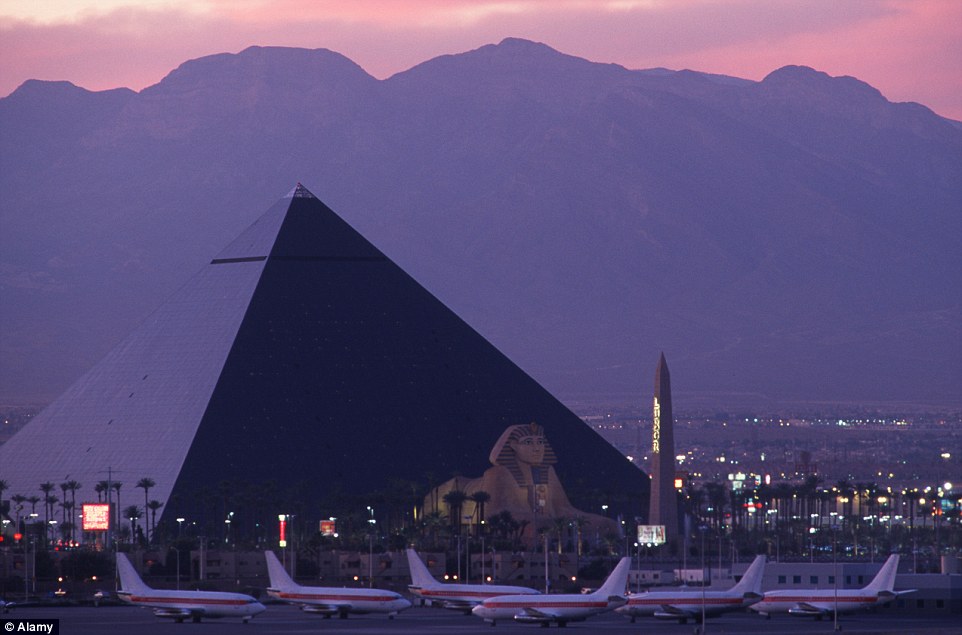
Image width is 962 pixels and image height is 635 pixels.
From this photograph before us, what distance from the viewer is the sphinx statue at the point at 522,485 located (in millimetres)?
159125

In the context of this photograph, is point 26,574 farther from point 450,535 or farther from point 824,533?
point 824,533

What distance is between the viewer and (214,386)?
18800cm

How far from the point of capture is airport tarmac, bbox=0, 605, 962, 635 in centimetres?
9050

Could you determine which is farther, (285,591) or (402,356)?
(402,356)

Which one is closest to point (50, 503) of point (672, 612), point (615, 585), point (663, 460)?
point (663, 460)

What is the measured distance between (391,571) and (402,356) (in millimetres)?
68581

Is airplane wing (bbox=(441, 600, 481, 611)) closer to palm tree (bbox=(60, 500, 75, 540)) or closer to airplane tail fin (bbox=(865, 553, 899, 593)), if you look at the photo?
airplane tail fin (bbox=(865, 553, 899, 593))

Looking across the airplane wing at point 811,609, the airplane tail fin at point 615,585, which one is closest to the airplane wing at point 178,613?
the airplane tail fin at point 615,585

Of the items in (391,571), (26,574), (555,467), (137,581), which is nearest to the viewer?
(137,581)

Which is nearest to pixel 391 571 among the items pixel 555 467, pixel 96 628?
pixel 96 628

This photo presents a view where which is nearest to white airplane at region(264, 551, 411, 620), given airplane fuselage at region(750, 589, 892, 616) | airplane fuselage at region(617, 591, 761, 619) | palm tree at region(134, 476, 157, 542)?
airplane fuselage at region(617, 591, 761, 619)

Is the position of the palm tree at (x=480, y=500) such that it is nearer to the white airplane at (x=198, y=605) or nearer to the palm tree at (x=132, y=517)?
the palm tree at (x=132, y=517)

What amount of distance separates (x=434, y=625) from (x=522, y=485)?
213 ft

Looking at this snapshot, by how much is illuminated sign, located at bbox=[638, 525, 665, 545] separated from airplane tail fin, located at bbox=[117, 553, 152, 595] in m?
46.9
